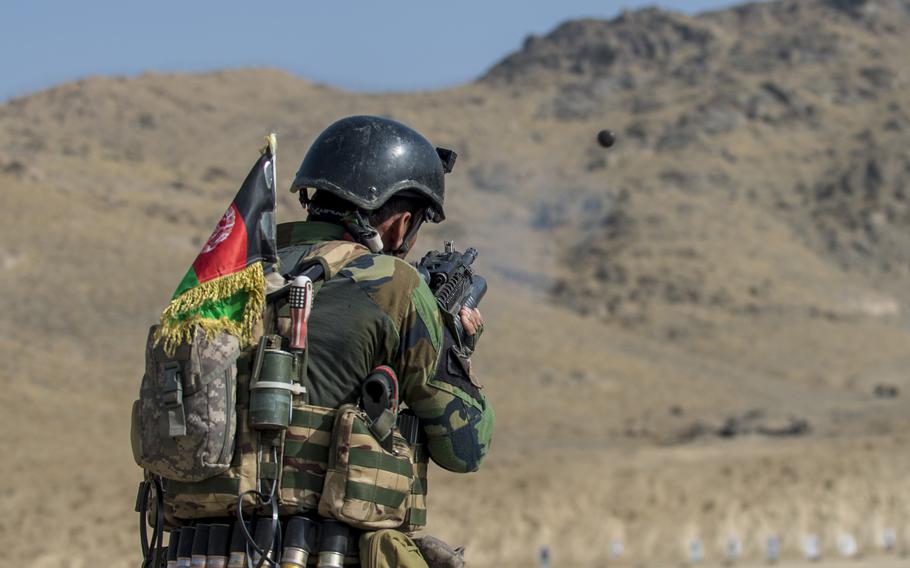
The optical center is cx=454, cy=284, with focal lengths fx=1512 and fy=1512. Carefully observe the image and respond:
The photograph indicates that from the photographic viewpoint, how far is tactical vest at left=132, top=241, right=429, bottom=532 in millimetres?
3334

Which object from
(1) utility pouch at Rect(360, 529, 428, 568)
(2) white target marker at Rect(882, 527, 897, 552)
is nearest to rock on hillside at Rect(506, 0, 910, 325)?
(2) white target marker at Rect(882, 527, 897, 552)

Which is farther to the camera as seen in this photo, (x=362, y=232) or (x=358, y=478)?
(x=362, y=232)

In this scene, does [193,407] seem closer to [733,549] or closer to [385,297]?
[385,297]

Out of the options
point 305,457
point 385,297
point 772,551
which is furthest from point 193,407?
point 772,551

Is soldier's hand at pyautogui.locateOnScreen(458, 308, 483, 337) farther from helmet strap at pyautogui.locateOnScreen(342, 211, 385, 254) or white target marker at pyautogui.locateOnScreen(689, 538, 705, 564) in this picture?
white target marker at pyautogui.locateOnScreen(689, 538, 705, 564)

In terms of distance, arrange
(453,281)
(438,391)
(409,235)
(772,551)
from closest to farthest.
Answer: (438,391) → (453,281) → (409,235) → (772,551)

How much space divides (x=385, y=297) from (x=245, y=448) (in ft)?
1.54

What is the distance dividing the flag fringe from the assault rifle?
0.46 m

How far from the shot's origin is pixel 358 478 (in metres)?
3.41

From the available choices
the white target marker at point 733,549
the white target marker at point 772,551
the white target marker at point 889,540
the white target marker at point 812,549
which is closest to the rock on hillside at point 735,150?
the white target marker at point 889,540

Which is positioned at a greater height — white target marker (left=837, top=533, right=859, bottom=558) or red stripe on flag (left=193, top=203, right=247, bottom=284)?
red stripe on flag (left=193, top=203, right=247, bottom=284)

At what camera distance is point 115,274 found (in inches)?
1841

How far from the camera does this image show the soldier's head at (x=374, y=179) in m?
3.76

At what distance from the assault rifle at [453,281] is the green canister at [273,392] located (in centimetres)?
47
